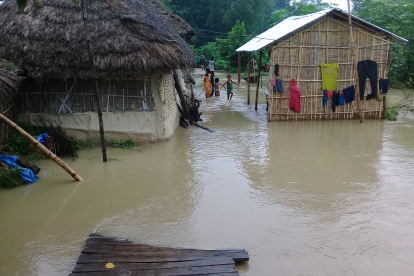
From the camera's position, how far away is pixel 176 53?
909 cm

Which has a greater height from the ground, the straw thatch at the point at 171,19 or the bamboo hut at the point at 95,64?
the straw thatch at the point at 171,19

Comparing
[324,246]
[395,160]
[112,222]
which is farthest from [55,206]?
[395,160]

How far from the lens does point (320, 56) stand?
11.5 meters

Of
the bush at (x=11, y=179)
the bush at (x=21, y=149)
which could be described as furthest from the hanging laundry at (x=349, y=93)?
the bush at (x=11, y=179)

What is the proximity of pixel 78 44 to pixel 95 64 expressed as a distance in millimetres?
635

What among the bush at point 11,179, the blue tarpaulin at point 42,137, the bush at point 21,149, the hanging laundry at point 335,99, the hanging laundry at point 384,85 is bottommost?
the bush at point 11,179

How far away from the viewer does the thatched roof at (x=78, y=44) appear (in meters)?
8.48

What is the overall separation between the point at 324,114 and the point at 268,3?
27.0 meters

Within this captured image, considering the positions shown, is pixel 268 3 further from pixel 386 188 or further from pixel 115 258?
pixel 115 258

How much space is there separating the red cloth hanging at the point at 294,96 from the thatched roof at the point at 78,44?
4051 millimetres

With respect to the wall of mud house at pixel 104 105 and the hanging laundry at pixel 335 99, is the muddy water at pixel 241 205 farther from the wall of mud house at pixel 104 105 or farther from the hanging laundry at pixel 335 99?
the hanging laundry at pixel 335 99

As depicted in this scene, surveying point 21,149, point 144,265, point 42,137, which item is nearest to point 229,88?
point 42,137

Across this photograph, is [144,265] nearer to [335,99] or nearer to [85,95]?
[85,95]

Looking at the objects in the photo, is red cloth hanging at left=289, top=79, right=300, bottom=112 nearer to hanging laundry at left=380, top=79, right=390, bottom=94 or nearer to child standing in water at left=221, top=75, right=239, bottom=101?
hanging laundry at left=380, top=79, right=390, bottom=94
